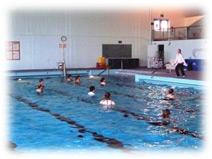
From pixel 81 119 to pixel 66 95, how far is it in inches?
172

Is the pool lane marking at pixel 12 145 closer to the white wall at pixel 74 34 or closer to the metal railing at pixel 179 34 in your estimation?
the white wall at pixel 74 34

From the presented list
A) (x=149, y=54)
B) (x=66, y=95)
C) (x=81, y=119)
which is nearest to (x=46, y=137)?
(x=81, y=119)

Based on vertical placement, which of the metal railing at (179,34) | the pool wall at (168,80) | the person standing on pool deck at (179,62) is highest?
the metal railing at (179,34)

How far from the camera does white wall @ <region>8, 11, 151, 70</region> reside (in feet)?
76.5

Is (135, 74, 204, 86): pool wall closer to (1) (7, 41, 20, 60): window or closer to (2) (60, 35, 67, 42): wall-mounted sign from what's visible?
(2) (60, 35, 67, 42): wall-mounted sign

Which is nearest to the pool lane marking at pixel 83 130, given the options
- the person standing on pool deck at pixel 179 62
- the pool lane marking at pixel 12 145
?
the pool lane marking at pixel 12 145

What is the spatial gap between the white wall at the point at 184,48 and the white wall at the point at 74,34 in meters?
1.91

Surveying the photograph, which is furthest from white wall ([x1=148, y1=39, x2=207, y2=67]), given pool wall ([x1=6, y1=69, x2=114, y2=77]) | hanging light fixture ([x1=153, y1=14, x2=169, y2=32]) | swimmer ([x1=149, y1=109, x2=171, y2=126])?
swimmer ([x1=149, y1=109, x2=171, y2=126])

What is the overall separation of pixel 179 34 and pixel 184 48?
2156 millimetres

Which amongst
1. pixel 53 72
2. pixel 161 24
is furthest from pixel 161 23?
pixel 53 72

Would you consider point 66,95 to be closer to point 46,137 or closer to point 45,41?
point 46,137

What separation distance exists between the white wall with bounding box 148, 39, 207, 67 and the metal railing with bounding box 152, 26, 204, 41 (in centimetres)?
61

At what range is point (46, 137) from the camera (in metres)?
7.18

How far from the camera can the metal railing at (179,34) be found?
22.9 meters
